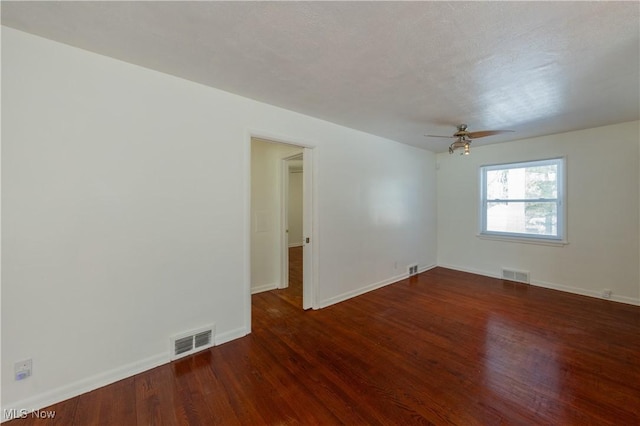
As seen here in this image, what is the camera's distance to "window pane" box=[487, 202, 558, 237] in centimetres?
424

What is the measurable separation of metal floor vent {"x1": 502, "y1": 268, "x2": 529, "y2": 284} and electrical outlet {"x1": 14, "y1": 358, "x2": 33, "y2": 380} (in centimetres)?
602

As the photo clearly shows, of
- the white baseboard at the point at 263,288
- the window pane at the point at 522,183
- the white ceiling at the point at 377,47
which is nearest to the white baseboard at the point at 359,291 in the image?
the white baseboard at the point at 263,288

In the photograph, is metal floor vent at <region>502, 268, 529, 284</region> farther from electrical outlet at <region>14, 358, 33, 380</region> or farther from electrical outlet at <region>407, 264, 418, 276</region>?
electrical outlet at <region>14, 358, 33, 380</region>

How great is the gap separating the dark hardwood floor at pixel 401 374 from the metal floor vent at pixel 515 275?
3.51 ft

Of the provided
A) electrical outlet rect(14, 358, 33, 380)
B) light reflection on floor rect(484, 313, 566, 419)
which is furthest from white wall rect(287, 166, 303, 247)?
electrical outlet rect(14, 358, 33, 380)

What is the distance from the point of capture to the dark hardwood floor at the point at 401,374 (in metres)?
1.68

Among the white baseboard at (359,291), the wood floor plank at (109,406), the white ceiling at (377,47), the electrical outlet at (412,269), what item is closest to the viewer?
the white ceiling at (377,47)

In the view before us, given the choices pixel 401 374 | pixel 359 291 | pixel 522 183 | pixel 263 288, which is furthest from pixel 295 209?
pixel 401 374

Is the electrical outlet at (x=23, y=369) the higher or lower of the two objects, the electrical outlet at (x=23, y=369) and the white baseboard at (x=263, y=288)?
the higher

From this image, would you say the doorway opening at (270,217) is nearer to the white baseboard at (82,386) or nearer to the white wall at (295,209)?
the white baseboard at (82,386)

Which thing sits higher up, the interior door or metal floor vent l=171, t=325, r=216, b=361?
the interior door

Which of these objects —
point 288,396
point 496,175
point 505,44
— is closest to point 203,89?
point 505,44

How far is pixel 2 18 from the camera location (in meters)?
1.54

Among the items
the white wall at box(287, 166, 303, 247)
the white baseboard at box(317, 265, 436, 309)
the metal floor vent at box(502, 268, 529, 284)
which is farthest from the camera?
the white wall at box(287, 166, 303, 247)
